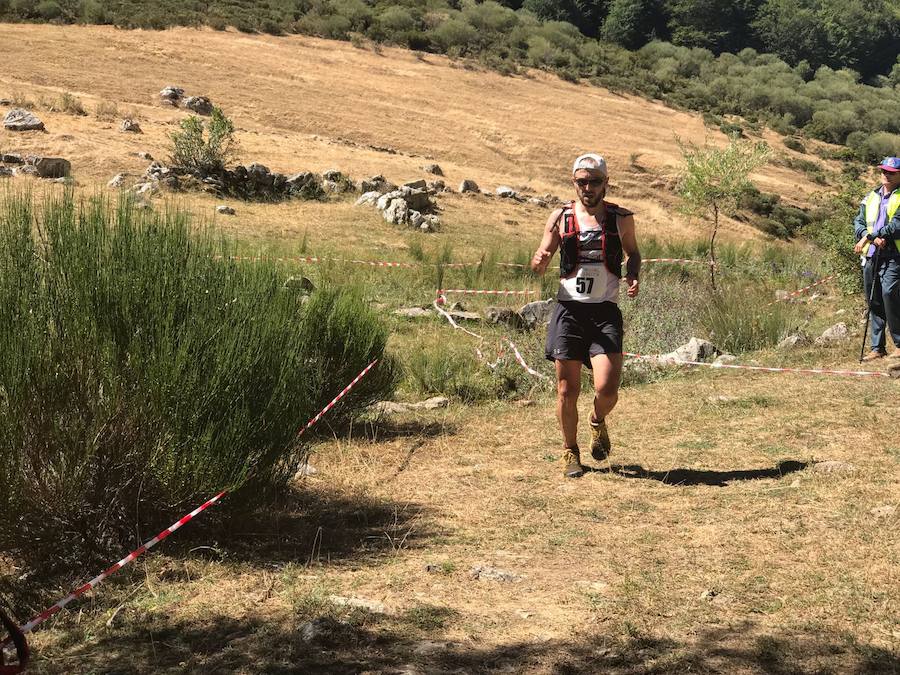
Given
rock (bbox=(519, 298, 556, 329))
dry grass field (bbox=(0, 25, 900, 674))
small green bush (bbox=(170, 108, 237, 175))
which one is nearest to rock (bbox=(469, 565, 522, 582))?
dry grass field (bbox=(0, 25, 900, 674))

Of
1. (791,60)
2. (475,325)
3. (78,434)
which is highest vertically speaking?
(791,60)

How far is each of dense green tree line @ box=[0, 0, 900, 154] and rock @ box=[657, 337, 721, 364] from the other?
32.9 m

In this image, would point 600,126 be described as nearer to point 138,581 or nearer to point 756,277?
point 756,277

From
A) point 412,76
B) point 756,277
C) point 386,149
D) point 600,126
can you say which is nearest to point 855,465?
point 756,277

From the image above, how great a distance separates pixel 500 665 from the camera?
3.45 metres

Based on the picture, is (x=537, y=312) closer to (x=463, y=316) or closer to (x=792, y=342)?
(x=463, y=316)

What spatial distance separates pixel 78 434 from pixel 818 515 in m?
3.42

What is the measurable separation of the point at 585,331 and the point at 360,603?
7.63 feet

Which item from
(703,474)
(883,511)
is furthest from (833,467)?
(883,511)

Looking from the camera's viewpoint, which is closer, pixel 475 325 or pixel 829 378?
pixel 829 378

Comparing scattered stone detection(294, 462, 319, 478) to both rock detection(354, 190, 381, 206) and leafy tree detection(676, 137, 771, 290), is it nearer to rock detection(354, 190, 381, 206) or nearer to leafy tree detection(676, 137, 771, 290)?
leafy tree detection(676, 137, 771, 290)

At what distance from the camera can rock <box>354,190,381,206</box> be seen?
68.0 feet

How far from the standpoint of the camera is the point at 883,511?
482 cm

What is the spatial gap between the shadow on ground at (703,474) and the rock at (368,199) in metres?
15.2
